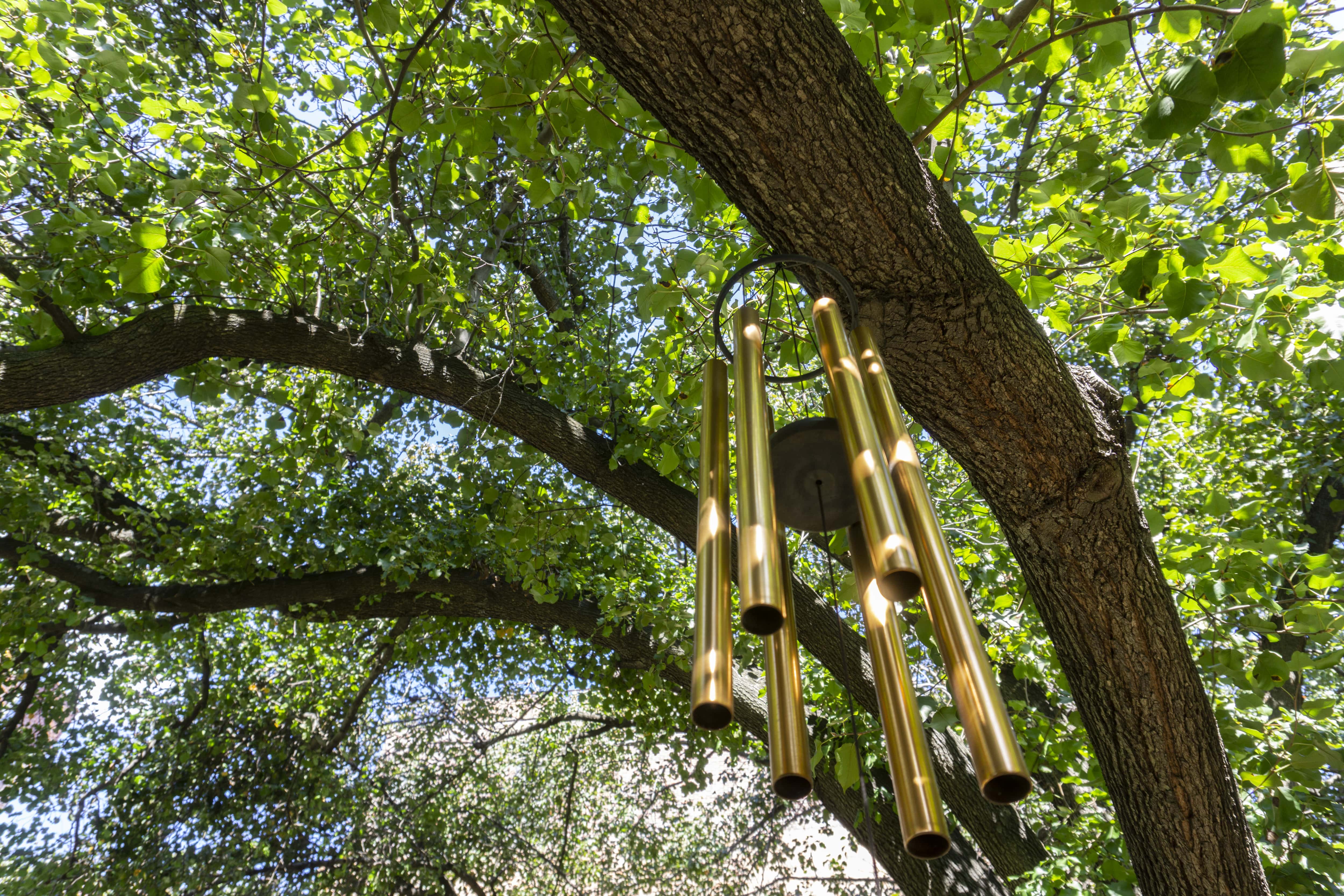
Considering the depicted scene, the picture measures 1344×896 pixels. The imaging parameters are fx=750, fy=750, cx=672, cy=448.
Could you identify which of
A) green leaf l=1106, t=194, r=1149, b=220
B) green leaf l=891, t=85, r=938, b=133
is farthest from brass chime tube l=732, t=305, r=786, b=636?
green leaf l=1106, t=194, r=1149, b=220

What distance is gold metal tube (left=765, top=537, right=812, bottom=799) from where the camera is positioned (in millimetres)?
804

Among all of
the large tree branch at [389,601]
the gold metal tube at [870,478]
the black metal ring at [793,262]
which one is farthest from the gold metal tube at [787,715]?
the large tree branch at [389,601]

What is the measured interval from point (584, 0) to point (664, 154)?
869mm

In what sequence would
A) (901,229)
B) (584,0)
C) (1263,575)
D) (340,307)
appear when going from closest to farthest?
1. (584,0)
2. (901,229)
3. (1263,575)
4. (340,307)

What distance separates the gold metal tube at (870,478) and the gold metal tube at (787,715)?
124 millimetres

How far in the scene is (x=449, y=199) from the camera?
353 centimetres

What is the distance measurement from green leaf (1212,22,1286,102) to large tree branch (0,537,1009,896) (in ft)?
12.6

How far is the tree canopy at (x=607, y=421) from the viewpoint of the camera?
1.62 metres

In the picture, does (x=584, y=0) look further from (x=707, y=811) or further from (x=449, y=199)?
(x=707, y=811)

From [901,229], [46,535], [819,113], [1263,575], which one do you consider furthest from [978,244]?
[46,535]

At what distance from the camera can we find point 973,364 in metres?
1.62

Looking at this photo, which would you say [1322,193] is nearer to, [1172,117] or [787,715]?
[1172,117]

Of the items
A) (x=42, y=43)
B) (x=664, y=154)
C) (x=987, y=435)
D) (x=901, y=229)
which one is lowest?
(x=987, y=435)

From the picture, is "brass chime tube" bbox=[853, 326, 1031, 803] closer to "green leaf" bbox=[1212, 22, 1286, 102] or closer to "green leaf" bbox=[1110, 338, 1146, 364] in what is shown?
"green leaf" bbox=[1212, 22, 1286, 102]
